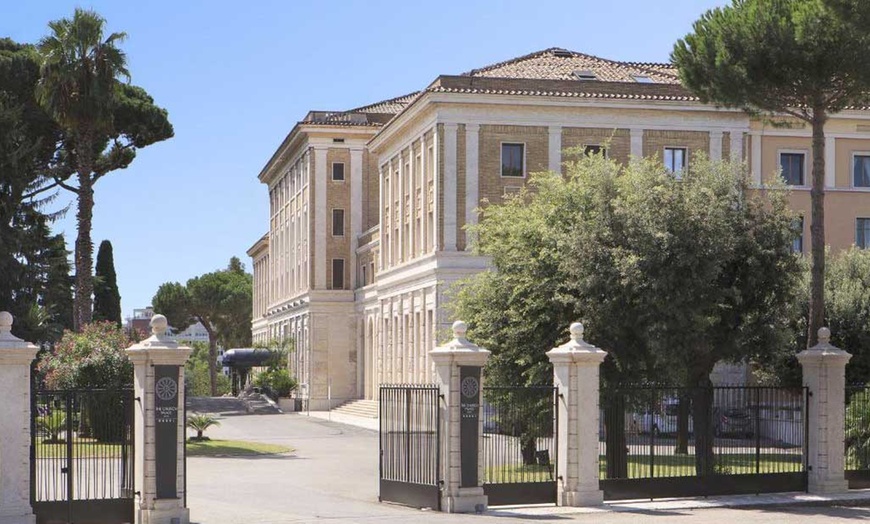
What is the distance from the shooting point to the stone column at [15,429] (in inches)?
716

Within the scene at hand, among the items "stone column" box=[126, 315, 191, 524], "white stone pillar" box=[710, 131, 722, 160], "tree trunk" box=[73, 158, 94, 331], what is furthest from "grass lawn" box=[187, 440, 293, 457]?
"white stone pillar" box=[710, 131, 722, 160]

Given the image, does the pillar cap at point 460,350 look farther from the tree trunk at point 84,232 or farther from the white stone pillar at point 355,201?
the white stone pillar at point 355,201

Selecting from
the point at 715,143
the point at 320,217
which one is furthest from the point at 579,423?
the point at 320,217

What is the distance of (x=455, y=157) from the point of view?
5306cm

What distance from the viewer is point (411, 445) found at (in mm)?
21844

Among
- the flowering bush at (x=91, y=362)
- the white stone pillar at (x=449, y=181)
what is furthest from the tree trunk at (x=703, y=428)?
the white stone pillar at (x=449, y=181)

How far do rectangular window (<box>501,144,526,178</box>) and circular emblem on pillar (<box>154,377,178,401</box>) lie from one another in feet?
114

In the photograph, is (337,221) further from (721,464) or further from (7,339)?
(7,339)

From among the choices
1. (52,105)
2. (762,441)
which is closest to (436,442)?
(762,441)

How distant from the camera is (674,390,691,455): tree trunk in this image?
23531mm

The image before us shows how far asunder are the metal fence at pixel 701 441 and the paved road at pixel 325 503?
114cm

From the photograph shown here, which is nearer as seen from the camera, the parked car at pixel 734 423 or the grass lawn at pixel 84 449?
the grass lawn at pixel 84 449

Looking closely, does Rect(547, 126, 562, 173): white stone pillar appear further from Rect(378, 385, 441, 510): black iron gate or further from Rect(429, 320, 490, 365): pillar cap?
Rect(429, 320, 490, 365): pillar cap

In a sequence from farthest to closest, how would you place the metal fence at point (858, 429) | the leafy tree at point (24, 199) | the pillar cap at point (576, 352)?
the leafy tree at point (24, 199) < the metal fence at point (858, 429) < the pillar cap at point (576, 352)
